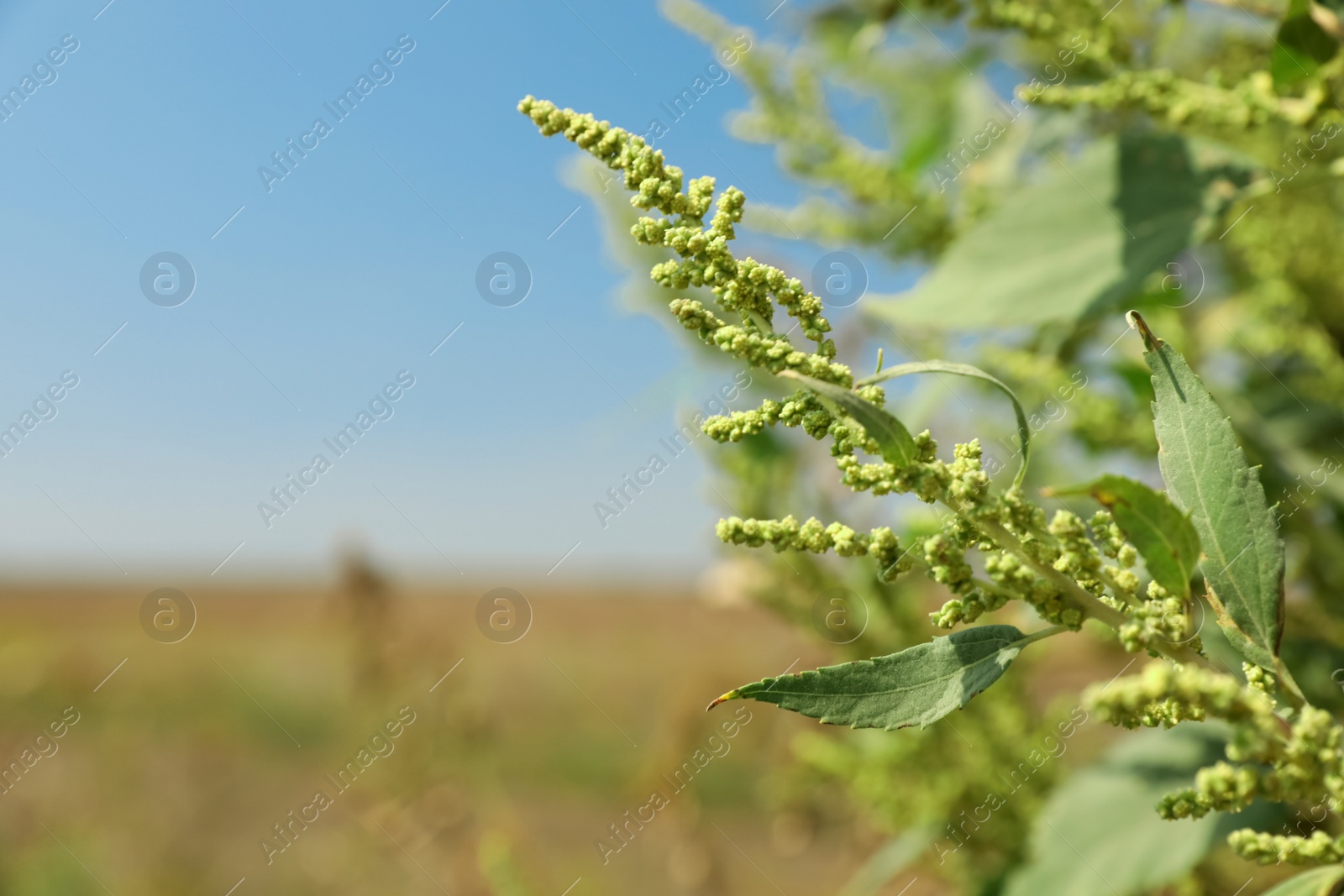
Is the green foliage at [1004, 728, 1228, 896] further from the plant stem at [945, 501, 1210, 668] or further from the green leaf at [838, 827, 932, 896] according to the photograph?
the plant stem at [945, 501, 1210, 668]

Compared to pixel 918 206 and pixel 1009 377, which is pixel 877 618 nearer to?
pixel 1009 377

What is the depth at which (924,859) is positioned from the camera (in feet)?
5.41

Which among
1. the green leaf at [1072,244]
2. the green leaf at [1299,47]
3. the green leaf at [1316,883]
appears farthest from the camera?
the green leaf at [1072,244]

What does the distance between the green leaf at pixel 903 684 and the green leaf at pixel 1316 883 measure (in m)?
0.22

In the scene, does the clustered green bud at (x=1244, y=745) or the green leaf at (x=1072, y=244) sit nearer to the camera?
the clustered green bud at (x=1244, y=745)

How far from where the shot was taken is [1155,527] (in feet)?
1.65

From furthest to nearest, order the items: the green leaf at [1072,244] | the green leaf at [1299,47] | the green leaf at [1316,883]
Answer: the green leaf at [1072,244] → the green leaf at [1299,47] → the green leaf at [1316,883]

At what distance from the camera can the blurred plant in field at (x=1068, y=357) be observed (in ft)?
1.69

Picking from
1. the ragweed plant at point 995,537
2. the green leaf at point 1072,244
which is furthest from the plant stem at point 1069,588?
the green leaf at point 1072,244

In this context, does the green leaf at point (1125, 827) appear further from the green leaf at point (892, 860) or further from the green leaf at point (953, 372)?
the green leaf at point (953, 372)

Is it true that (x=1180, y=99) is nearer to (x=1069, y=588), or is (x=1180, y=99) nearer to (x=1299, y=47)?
(x=1299, y=47)

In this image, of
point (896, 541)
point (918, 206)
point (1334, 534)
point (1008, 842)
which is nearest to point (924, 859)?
point (1008, 842)

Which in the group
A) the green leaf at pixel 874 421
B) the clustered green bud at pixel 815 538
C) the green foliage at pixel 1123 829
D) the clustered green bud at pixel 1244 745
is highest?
the green leaf at pixel 874 421

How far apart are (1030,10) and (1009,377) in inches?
20.9
